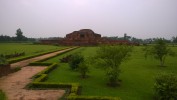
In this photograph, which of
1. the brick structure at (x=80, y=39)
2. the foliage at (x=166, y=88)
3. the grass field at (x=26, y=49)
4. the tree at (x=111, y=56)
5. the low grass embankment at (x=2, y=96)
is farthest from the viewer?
the brick structure at (x=80, y=39)

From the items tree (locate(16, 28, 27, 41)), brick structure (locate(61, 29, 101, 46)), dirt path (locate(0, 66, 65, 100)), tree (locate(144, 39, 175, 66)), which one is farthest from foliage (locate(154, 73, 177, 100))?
tree (locate(16, 28, 27, 41))

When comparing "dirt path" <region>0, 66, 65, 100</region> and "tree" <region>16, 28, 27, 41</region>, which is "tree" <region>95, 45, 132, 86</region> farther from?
"tree" <region>16, 28, 27, 41</region>

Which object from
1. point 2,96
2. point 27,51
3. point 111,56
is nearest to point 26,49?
point 27,51

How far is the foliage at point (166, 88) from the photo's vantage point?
24.9 ft

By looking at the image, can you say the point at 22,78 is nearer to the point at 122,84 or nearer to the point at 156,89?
the point at 122,84

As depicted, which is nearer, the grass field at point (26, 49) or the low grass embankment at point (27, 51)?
the low grass embankment at point (27, 51)

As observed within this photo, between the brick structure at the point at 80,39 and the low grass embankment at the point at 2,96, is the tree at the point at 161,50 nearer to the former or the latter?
the low grass embankment at the point at 2,96

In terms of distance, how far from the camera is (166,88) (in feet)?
25.2

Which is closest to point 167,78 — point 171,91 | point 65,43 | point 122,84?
point 171,91

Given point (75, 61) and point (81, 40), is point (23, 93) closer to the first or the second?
point (75, 61)

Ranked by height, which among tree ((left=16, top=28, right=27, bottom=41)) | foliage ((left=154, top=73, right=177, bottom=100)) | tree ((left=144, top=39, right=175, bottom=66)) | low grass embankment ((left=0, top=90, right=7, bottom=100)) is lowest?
low grass embankment ((left=0, top=90, right=7, bottom=100))

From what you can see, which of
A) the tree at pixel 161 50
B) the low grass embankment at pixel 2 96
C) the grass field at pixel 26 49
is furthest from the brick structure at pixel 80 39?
the low grass embankment at pixel 2 96

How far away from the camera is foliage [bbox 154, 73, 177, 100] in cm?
760

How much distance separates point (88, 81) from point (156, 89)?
151 inches
